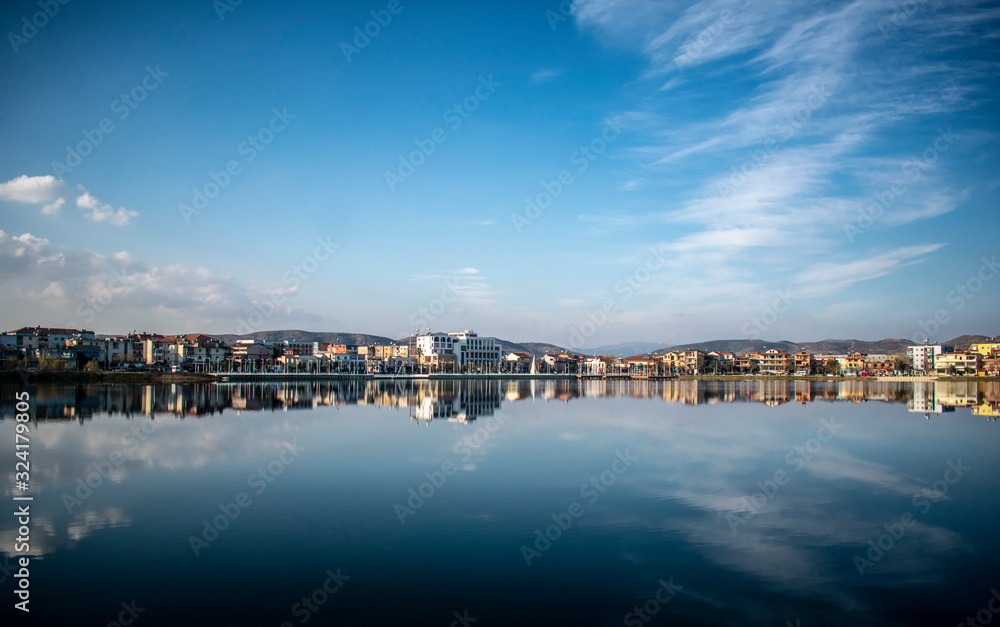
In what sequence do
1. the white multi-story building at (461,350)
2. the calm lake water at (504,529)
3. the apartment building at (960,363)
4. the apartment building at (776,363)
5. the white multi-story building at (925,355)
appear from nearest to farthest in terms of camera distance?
the calm lake water at (504,529)
the apartment building at (960,363)
the white multi-story building at (461,350)
the apartment building at (776,363)
the white multi-story building at (925,355)

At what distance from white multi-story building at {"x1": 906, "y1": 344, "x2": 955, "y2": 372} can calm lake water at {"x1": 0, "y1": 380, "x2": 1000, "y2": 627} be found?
91.4 meters

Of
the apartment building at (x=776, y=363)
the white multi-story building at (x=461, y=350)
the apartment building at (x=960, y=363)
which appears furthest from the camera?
the apartment building at (x=776, y=363)

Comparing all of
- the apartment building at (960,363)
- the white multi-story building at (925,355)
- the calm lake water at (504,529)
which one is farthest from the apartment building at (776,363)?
the calm lake water at (504,529)

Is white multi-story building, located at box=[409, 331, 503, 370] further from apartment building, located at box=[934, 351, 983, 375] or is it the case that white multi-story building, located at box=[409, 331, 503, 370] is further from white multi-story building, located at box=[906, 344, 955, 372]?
white multi-story building, located at box=[906, 344, 955, 372]

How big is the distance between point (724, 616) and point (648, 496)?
458 centimetres

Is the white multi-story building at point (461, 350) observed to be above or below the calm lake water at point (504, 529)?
above

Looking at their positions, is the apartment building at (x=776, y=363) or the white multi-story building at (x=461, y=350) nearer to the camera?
the white multi-story building at (x=461, y=350)

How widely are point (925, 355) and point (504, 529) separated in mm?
109020

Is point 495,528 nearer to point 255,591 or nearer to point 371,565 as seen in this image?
point 371,565

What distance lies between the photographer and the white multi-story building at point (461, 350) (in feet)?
275

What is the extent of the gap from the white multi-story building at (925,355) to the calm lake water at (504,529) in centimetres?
9141

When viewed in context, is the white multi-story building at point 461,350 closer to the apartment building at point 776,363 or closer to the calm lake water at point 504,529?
the apartment building at point 776,363

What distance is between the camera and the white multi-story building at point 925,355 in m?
91.7

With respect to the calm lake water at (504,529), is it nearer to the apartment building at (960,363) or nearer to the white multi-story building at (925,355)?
the apartment building at (960,363)
